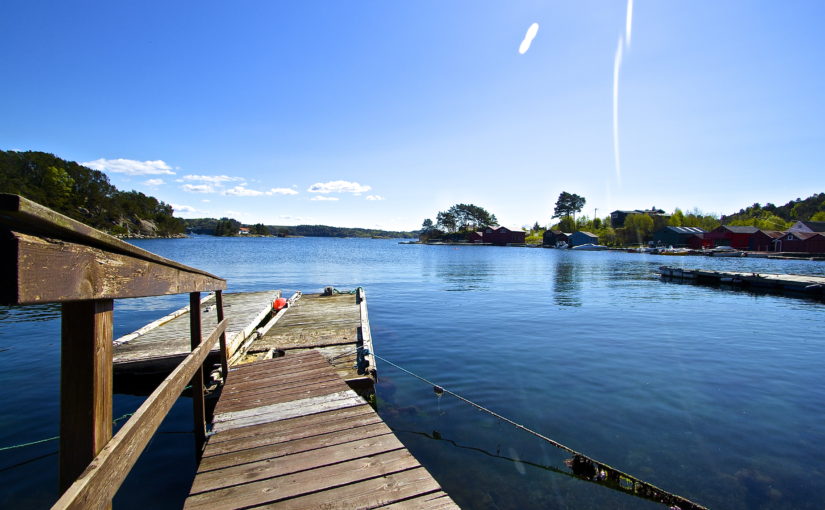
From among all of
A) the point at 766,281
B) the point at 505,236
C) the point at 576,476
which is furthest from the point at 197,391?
the point at 505,236

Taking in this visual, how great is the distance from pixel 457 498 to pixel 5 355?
49.6ft

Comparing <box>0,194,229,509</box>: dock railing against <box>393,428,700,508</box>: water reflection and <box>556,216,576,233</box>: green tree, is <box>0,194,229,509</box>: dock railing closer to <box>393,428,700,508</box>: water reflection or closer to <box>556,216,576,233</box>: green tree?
<box>393,428,700,508</box>: water reflection

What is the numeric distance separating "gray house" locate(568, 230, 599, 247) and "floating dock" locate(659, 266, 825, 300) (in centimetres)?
8975

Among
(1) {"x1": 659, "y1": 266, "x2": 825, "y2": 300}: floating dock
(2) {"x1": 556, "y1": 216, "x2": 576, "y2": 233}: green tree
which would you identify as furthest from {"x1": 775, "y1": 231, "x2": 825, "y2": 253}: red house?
(1) {"x1": 659, "y1": 266, "x2": 825, "y2": 300}: floating dock

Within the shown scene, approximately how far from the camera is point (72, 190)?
135 meters

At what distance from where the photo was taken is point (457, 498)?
6035 millimetres

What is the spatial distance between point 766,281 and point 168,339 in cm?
4277

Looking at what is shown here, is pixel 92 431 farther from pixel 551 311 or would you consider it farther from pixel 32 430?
pixel 551 311

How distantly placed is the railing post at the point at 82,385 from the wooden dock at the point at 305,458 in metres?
1.57

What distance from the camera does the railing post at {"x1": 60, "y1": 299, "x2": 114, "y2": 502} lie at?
2348 mm

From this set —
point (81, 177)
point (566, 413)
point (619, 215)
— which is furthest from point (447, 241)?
point (566, 413)

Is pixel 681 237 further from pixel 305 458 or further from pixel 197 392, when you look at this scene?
pixel 305 458

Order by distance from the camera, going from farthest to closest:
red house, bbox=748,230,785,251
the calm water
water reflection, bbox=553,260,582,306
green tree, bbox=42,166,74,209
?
green tree, bbox=42,166,74,209 < red house, bbox=748,230,785,251 < water reflection, bbox=553,260,582,306 < the calm water

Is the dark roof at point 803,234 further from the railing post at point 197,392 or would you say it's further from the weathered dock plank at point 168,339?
the railing post at point 197,392
